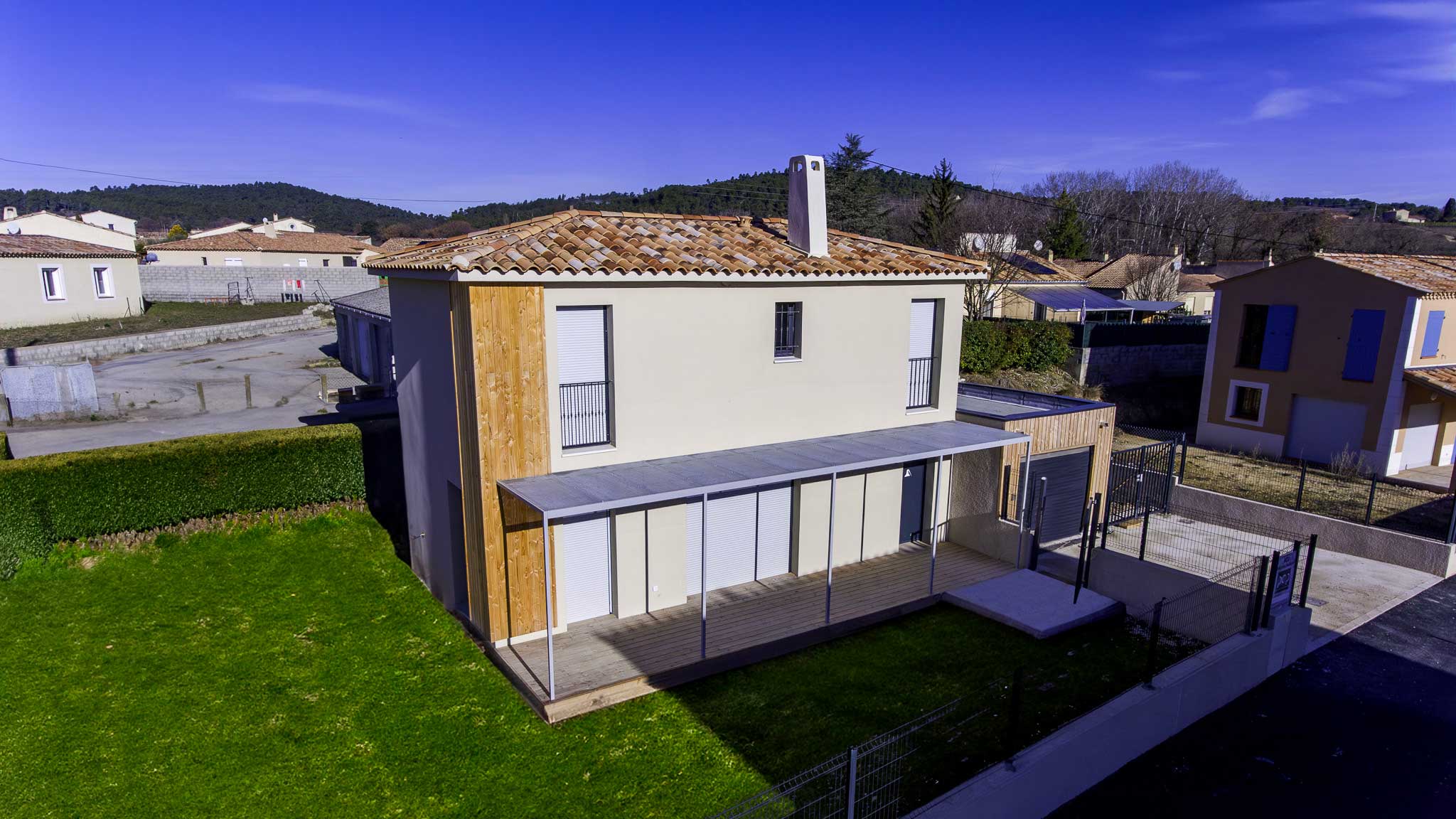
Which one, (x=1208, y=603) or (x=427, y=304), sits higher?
(x=427, y=304)

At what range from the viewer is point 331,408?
21719 millimetres

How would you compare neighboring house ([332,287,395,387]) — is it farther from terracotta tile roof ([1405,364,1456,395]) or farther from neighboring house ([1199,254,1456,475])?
terracotta tile roof ([1405,364,1456,395])

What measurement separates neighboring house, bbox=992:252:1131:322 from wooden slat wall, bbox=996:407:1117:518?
2057 cm

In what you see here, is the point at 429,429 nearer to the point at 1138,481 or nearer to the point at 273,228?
the point at 1138,481

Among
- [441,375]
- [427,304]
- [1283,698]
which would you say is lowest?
[1283,698]

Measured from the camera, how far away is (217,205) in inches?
4806

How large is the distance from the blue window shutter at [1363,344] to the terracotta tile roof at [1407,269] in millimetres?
1123

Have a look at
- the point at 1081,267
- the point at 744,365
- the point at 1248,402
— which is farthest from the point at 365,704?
the point at 1081,267

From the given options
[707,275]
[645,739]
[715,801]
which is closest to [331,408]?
[707,275]

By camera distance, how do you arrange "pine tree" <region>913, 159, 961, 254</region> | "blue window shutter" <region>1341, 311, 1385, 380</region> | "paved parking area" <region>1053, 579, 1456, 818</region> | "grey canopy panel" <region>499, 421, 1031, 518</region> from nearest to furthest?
1. "paved parking area" <region>1053, 579, 1456, 818</region>
2. "grey canopy panel" <region>499, 421, 1031, 518</region>
3. "blue window shutter" <region>1341, 311, 1385, 380</region>
4. "pine tree" <region>913, 159, 961, 254</region>

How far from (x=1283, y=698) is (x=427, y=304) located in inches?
516

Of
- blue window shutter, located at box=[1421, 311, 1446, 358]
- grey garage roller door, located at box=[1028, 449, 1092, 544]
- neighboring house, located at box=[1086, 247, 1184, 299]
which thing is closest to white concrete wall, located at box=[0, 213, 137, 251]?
grey garage roller door, located at box=[1028, 449, 1092, 544]

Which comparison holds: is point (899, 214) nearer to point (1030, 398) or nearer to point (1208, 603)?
point (1030, 398)

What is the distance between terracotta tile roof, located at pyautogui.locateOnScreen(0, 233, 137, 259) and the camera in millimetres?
32844
